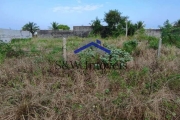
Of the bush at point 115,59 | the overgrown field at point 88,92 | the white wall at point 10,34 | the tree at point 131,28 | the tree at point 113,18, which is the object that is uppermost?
the tree at point 113,18

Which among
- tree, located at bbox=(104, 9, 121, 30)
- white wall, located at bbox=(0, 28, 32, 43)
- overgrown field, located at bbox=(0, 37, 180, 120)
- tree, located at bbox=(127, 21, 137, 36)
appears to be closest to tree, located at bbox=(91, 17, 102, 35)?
tree, located at bbox=(104, 9, 121, 30)

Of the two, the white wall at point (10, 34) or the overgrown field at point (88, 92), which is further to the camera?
the white wall at point (10, 34)

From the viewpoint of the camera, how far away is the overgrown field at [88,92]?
191cm

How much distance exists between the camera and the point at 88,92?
248cm

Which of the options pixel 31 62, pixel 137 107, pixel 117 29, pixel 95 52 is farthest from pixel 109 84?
pixel 117 29

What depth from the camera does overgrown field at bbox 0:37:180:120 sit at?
1910mm

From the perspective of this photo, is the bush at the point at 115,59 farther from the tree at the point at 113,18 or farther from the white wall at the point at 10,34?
the tree at the point at 113,18

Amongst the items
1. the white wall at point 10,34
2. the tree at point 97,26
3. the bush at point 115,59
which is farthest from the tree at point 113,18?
the bush at point 115,59

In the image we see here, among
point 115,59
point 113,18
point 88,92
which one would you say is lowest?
point 88,92

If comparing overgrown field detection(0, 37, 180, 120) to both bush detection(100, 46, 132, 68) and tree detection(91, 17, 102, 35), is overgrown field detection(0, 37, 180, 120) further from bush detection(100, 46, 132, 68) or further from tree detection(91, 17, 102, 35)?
tree detection(91, 17, 102, 35)

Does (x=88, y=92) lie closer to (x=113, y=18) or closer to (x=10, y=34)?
(x=10, y=34)

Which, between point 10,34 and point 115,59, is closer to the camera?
point 115,59

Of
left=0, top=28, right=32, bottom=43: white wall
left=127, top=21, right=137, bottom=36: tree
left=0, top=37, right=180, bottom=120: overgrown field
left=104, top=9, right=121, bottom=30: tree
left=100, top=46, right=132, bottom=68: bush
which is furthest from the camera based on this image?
left=104, top=9, right=121, bottom=30: tree

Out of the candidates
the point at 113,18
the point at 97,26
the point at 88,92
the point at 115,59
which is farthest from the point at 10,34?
the point at 88,92
